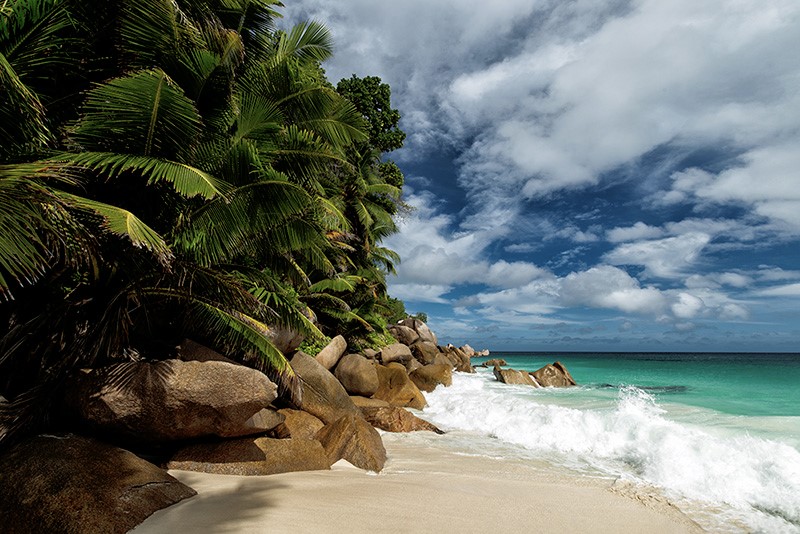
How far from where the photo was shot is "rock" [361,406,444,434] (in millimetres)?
8961

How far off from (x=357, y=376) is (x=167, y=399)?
709 centimetres

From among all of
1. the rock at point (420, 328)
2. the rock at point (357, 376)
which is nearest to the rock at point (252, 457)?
the rock at point (357, 376)

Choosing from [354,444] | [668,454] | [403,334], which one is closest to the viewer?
[354,444]

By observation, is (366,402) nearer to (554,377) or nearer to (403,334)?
(554,377)

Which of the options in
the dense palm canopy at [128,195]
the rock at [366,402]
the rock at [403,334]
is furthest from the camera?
the rock at [403,334]

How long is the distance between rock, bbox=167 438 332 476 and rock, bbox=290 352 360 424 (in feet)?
6.93

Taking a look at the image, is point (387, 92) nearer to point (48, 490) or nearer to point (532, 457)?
point (532, 457)

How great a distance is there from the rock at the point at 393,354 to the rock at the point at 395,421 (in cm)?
832

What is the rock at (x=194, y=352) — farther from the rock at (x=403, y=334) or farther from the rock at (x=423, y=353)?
the rock at (x=403, y=334)

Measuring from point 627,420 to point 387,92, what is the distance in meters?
21.0

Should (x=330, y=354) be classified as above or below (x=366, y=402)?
above

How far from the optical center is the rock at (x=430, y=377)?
1630 cm

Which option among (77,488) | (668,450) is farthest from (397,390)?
(77,488)

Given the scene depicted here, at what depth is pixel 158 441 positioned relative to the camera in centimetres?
489
